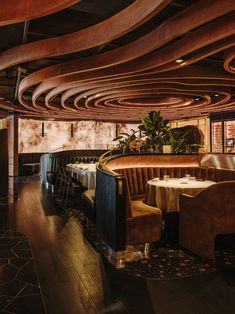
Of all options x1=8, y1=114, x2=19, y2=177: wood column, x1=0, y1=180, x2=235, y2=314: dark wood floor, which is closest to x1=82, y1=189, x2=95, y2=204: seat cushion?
x1=0, y1=180, x2=235, y2=314: dark wood floor

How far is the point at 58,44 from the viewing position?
15.0 feet

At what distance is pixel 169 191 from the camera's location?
13.6ft

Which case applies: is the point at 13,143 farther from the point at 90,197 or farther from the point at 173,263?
the point at 173,263

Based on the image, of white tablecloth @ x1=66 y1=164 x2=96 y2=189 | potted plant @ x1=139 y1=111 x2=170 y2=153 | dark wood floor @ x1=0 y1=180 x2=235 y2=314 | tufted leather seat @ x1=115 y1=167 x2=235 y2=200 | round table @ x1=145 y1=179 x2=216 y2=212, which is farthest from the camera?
white tablecloth @ x1=66 y1=164 x2=96 y2=189

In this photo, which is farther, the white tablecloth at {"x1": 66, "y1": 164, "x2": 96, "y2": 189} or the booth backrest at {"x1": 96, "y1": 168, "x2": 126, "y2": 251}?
the white tablecloth at {"x1": 66, "y1": 164, "x2": 96, "y2": 189}

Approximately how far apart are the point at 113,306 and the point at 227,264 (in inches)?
62.1

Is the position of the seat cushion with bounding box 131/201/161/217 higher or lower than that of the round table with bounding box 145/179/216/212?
lower

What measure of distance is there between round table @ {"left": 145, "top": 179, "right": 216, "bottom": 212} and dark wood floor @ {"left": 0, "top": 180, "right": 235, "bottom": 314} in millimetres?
1174

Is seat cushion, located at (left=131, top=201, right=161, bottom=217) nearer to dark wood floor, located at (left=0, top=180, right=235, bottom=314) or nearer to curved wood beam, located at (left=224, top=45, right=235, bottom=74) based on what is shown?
dark wood floor, located at (left=0, top=180, right=235, bottom=314)

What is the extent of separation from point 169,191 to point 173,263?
3.43ft

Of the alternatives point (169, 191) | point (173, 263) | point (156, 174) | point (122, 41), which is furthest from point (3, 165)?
point (173, 263)

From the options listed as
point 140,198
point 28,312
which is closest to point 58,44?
point 140,198

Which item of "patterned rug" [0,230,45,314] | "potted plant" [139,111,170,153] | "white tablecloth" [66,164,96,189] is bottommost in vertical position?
"patterned rug" [0,230,45,314]

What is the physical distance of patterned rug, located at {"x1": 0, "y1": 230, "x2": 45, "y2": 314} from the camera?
98.5 inches
